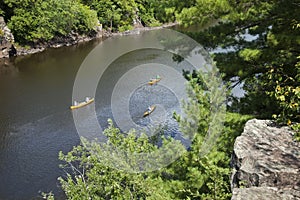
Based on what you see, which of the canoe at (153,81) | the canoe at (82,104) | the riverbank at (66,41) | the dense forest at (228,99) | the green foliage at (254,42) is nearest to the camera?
the dense forest at (228,99)

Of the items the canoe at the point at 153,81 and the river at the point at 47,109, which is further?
the canoe at the point at 153,81

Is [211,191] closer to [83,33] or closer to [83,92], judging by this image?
[83,92]

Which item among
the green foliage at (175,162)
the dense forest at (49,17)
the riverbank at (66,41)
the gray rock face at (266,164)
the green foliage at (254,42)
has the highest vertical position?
the green foliage at (254,42)

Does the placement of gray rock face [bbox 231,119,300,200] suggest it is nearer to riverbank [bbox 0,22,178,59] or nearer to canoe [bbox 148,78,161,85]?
canoe [bbox 148,78,161,85]

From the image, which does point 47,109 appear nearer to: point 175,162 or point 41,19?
point 175,162

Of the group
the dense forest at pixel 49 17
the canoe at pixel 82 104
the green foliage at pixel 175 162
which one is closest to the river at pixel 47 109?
the canoe at pixel 82 104

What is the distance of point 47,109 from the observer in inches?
869

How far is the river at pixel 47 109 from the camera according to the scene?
15445 mm

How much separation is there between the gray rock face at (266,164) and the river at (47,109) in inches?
348

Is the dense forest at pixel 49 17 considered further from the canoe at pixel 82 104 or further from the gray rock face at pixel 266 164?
the gray rock face at pixel 266 164

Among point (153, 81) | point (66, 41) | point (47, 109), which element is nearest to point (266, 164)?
point (47, 109)

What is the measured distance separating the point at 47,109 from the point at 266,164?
18.8m

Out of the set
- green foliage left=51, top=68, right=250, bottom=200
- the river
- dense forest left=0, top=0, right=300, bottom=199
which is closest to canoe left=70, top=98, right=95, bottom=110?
the river

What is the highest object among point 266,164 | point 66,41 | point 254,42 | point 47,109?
point 254,42
